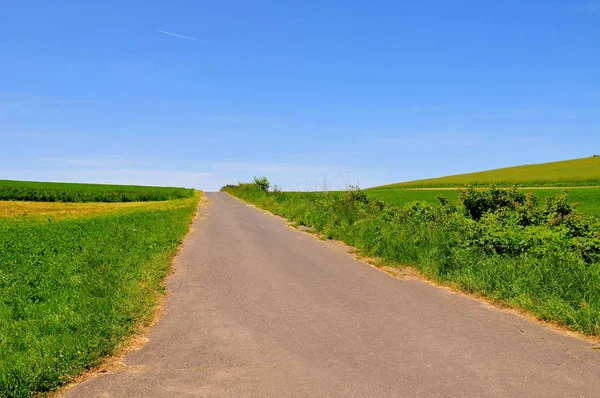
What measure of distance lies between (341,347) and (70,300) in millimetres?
4985

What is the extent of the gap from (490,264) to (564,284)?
64.0 inches

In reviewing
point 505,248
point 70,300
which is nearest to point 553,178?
point 505,248

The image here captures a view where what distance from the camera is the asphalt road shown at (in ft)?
15.7

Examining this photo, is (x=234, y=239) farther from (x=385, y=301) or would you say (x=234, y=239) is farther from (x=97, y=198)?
(x=97, y=198)

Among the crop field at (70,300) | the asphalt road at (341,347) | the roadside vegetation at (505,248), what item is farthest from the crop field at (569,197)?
the asphalt road at (341,347)

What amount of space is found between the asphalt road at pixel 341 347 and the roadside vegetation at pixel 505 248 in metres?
0.54

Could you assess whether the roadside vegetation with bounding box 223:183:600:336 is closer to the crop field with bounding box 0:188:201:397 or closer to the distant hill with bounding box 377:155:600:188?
the crop field with bounding box 0:188:201:397

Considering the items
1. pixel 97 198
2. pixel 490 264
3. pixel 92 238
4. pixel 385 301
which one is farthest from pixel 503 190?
pixel 97 198

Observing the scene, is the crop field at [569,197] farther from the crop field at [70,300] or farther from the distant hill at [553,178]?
the crop field at [70,300]

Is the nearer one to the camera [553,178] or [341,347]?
[341,347]

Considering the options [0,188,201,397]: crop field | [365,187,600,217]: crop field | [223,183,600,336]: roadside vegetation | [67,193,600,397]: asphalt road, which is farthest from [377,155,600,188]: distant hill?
[67,193,600,397]: asphalt road

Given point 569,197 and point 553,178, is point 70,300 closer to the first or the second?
point 569,197

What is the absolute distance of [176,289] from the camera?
30.5 feet

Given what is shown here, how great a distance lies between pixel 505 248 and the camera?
33.2 feet
